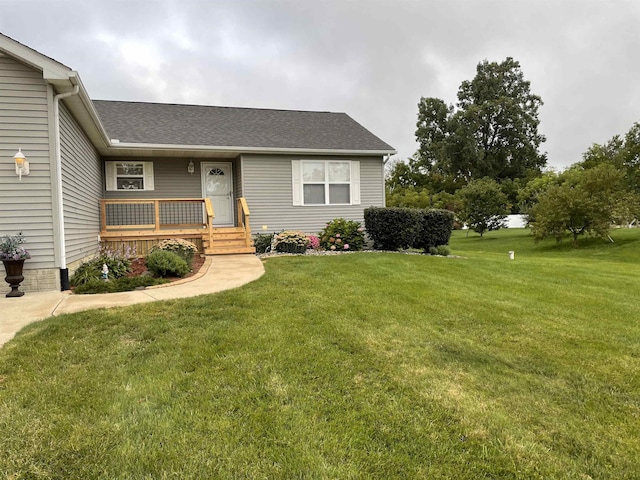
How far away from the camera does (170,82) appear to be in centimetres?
1870

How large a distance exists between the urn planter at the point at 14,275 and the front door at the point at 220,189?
6.16 metres

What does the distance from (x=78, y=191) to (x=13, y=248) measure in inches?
77.9

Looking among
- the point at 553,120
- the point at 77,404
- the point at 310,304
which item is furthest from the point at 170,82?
the point at 553,120

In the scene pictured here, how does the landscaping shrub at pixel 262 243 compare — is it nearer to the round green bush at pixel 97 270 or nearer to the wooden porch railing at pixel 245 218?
the wooden porch railing at pixel 245 218

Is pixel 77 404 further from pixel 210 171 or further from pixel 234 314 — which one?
pixel 210 171

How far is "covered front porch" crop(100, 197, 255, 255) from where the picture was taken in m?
8.88

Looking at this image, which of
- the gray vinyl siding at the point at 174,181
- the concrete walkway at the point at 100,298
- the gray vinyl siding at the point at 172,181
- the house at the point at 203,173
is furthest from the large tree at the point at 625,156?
the concrete walkway at the point at 100,298

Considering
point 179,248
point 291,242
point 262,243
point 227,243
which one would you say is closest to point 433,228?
point 291,242

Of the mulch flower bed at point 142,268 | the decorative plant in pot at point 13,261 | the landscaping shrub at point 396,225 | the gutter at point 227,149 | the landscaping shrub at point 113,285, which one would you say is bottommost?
the landscaping shrub at point 113,285

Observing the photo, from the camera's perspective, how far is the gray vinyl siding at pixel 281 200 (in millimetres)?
10688

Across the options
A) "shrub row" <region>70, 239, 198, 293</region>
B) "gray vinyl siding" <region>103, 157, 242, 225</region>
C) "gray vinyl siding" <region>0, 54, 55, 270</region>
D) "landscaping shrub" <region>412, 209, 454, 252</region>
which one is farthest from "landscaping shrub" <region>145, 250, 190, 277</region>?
"landscaping shrub" <region>412, 209, 454, 252</region>

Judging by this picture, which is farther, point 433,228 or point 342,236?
point 342,236

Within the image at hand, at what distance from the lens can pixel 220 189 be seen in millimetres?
11367

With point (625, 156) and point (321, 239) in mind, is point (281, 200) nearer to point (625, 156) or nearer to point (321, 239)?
point (321, 239)
